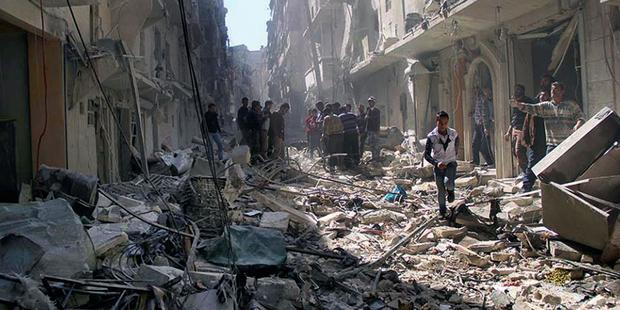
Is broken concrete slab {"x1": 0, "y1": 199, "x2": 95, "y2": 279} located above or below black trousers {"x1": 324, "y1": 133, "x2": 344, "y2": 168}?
below

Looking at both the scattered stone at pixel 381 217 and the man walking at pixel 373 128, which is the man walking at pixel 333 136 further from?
the scattered stone at pixel 381 217

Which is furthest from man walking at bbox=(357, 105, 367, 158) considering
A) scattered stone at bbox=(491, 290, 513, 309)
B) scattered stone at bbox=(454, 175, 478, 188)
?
scattered stone at bbox=(491, 290, 513, 309)

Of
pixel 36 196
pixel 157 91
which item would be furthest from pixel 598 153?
pixel 157 91

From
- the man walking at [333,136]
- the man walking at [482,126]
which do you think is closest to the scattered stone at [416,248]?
the man walking at [482,126]

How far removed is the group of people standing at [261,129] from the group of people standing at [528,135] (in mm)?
6621

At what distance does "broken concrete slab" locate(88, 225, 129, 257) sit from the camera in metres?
4.31

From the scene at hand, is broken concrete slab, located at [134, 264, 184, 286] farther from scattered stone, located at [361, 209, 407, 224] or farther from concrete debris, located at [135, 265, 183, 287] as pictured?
scattered stone, located at [361, 209, 407, 224]

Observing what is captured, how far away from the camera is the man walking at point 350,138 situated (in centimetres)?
1359

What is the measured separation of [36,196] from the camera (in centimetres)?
583

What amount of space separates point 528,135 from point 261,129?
706cm

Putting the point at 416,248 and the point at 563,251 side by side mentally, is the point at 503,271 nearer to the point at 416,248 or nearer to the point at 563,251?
the point at 563,251

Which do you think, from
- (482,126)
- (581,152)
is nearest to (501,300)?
(581,152)

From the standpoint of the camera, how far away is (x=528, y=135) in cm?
845

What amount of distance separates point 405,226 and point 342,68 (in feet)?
73.1
